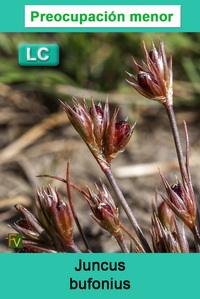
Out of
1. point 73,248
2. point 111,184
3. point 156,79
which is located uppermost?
point 156,79

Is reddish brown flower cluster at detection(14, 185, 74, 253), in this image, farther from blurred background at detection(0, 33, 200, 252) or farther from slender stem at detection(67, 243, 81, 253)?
blurred background at detection(0, 33, 200, 252)

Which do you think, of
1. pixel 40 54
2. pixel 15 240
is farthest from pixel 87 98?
pixel 15 240

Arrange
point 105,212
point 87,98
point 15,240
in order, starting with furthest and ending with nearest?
point 87,98, point 15,240, point 105,212

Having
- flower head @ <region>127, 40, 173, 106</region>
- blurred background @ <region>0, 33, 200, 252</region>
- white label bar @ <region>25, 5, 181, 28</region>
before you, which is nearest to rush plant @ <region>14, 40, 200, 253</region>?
flower head @ <region>127, 40, 173, 106</region>

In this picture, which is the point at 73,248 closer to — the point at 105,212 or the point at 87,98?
the point at 105,212

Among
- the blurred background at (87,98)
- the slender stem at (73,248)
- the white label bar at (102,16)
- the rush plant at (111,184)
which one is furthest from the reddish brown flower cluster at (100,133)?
the blurred background at (87,98)
